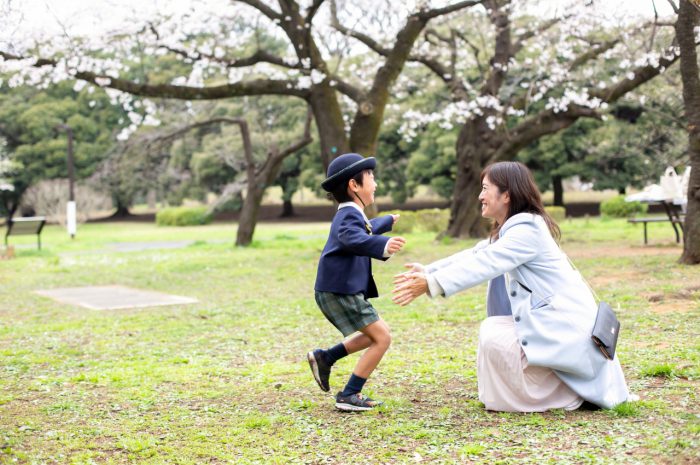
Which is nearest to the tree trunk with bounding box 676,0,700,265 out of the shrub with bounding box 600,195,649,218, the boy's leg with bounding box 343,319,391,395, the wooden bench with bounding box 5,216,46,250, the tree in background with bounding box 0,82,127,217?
the boy's leg with bounding box 343,319,391,395

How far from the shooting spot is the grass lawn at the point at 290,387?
395cm

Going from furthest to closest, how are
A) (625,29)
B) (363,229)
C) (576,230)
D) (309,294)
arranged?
(576,230), (625,29), (309,294), (363,229)

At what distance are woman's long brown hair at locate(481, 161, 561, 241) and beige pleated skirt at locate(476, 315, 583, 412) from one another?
2.20 ft

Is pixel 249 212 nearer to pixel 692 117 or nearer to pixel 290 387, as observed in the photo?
pixel 692 117

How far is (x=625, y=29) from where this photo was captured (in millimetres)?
17531

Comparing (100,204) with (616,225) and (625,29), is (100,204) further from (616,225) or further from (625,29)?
(625,29)

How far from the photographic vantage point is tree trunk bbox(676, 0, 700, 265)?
10.5 meters

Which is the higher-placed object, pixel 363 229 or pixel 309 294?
pixel 363 229

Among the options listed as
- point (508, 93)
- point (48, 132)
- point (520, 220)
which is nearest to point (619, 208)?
point (508, 93)

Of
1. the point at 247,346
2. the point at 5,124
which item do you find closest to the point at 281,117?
the point at 5,124

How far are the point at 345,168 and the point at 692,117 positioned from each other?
7727mm

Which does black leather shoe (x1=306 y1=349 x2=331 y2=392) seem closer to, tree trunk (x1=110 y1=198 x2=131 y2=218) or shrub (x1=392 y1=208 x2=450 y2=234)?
shrub (x1=392 y1=208 x2=450 y2=234)

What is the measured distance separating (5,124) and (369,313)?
41.7 metres

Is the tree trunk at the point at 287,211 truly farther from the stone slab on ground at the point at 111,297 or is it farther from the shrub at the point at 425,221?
the stone slab on ground at the point at 111,297
